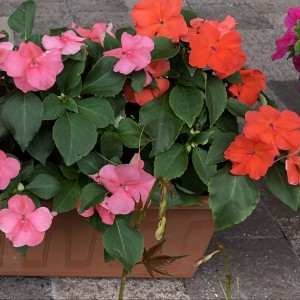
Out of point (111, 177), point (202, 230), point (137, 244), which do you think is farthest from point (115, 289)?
point (111, 177)

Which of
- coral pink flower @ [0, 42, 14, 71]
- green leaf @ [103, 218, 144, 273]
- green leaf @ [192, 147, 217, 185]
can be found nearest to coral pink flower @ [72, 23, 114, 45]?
coral pink flower @ [0, 42, 14, 71]

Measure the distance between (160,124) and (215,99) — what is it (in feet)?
0.53

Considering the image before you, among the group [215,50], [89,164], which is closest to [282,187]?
[215,50]

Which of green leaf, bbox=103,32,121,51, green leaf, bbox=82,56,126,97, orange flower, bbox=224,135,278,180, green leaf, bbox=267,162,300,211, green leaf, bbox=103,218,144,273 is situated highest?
green leaf, bbox=103,32,121,51

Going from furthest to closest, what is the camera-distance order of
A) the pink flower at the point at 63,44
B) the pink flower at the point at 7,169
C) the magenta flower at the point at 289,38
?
the magenta flower at the point at 289,38 < the pink flower at the point at 63,44 < the pink flower at the point at 7,169

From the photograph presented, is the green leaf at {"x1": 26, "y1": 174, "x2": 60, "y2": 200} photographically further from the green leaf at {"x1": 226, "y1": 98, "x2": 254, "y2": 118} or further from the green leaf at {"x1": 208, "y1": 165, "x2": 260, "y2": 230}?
the green leaf at {"x1": 226, "y1": 98, "x2": 254, "y2": 118}

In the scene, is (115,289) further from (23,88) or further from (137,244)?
(23,88)

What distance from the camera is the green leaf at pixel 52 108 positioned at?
5.35 ft

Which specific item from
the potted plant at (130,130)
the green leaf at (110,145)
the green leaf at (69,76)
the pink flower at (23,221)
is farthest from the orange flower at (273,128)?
the pink flower at (23,221)

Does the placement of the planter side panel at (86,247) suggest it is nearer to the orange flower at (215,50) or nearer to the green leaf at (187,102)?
the green leaf at (187,102)

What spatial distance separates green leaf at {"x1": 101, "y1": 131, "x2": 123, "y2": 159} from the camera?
66.3 inches

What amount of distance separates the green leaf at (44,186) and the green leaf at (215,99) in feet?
1.44

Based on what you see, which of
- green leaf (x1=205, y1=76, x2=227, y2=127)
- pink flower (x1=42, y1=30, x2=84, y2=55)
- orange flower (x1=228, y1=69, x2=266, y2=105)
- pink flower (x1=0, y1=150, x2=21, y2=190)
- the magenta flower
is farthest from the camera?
the magenta flower

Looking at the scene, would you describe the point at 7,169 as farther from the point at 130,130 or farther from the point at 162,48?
the point at 162,48
